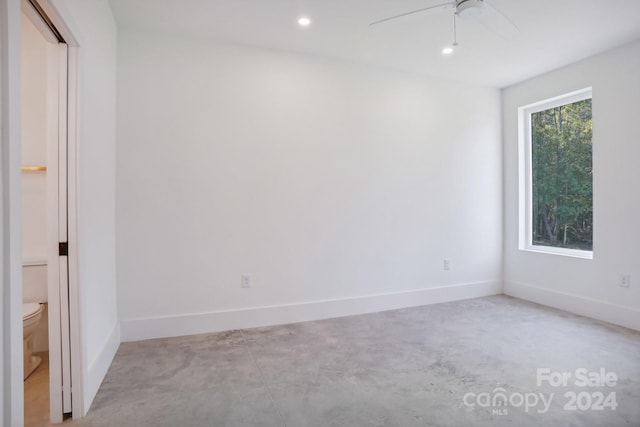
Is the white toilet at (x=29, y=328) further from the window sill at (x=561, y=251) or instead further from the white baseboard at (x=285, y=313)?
the window sill at (x=561, y=251)

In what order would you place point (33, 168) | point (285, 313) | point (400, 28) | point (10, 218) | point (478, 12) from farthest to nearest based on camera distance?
point (285, 313)
point (400, 28)
point (33, 168)
point (478, 12)
point (10, 218)

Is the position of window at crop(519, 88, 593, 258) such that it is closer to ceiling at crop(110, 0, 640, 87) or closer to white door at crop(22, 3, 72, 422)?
ceiling at crop(110, 0, 640, 87)

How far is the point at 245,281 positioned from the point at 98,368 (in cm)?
130

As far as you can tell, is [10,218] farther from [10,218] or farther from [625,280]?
[625,280]

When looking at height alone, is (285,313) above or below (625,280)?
below

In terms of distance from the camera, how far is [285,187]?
328 centimetres

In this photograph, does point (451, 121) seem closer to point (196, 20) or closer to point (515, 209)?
point (515, 209)

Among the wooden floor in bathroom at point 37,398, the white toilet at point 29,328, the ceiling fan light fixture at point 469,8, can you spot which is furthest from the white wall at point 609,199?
the white toilet at point 29,328

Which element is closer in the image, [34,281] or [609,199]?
[34,281]

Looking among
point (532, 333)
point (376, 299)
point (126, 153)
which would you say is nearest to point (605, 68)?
point (532, 333)

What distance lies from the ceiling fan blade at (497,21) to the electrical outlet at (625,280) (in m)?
2.52

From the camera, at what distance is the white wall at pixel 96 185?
183 cm

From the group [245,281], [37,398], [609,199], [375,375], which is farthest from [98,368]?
[609,199]

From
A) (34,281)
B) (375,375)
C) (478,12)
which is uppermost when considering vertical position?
(478,12)
